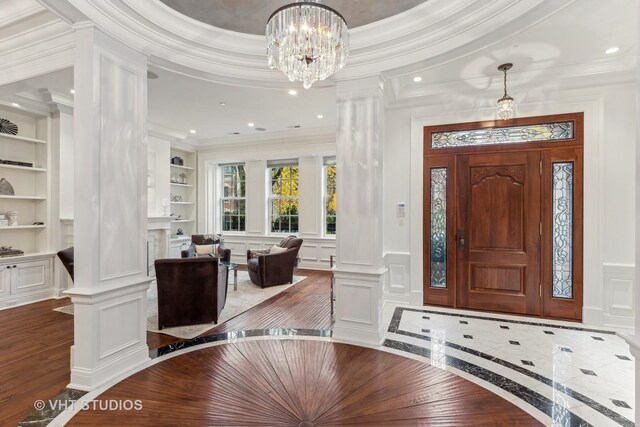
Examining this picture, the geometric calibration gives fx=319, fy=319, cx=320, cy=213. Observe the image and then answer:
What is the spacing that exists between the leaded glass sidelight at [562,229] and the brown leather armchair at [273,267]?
421 centimetres

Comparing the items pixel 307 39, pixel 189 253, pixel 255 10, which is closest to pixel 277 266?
pixel 189 253

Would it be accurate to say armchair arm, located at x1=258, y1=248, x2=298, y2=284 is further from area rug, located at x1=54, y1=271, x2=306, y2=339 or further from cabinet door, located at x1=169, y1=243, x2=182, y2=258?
cabinet door, located at x1=169, y1=243, x2=182, y2=258

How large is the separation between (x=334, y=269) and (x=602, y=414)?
2.45 meters

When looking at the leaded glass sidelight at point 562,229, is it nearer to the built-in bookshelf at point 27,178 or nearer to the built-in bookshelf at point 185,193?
the built-in bookshelf at point 27,178

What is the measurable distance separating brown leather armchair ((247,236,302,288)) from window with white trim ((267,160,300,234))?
2035mm

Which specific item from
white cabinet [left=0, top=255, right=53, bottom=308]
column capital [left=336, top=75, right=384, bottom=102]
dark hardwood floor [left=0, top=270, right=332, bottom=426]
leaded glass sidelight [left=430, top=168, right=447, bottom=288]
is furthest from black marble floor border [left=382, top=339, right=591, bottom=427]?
white cabinet [left=0, top=255, right=53, bottom=308]

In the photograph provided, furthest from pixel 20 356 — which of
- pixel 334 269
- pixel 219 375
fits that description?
pixel 334 269

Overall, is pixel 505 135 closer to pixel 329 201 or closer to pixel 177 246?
pixel 329 201

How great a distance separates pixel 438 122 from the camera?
15.5ft

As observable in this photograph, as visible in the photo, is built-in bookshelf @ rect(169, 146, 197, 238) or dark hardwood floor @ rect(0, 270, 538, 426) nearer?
dark hardwood floor @ rect(0, 270, 538, 426)

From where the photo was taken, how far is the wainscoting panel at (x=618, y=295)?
155 inches

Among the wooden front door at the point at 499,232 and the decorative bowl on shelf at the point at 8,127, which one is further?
the decorative bowl on shelf at the point at 8,127

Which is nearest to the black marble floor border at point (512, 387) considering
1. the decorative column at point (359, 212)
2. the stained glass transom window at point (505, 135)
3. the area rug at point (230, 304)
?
the decorative column at point (359, 212)

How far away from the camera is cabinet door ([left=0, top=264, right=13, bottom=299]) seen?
15.3ft
